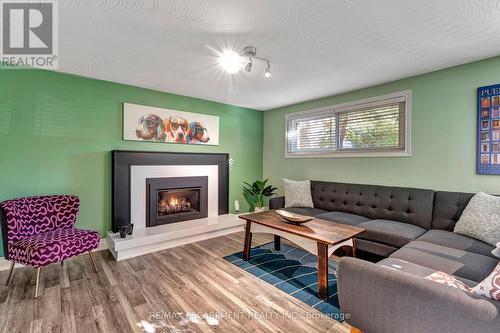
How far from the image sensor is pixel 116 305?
6.37 ft

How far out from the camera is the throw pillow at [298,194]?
149 inches

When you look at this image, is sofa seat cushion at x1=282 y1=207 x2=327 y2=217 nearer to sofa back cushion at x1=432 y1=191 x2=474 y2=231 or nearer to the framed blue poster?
sofa back cushion at x1=432 y1=191 x2=474 y2=231

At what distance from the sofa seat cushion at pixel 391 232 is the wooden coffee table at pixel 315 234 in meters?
0.29

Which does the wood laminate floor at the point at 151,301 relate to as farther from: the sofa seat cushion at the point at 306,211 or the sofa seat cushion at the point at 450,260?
the sofa seat cushion at the point at 306,211

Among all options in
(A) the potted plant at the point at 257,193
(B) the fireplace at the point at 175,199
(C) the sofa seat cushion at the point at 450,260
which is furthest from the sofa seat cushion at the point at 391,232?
(B) the fireplace at the point at 175,199

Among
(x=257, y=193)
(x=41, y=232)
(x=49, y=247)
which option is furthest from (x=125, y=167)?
(x=257, y=193)

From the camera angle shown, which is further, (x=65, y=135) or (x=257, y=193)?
(x=257, y=193)

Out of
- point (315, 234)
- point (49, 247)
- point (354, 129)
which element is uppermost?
point (354, 129)

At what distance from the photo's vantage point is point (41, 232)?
2.51 m

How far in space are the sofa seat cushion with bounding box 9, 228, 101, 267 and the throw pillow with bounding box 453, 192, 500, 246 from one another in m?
3.84

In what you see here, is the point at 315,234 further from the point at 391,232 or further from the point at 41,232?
the point at 41,232

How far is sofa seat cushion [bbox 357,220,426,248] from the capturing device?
238 centimetres

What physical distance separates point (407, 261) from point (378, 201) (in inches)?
56.8

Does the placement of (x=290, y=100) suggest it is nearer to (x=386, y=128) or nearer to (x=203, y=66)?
(x=386, y=128)
